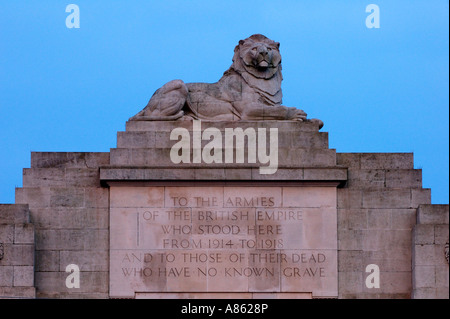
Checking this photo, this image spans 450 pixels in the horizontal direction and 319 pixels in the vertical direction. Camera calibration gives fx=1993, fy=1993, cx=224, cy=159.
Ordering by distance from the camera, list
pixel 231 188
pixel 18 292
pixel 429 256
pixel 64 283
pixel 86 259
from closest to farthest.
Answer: pixel 18 292
pixel 429 256
pixel 64 283
pixel 86 259
pixel 231 188

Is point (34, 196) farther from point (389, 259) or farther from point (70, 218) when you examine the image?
point (389, 259)

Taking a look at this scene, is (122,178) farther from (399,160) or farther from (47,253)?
(399,160)

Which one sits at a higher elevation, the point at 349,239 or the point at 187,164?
the point at 187,164

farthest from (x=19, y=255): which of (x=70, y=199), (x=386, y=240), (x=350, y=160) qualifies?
(x=386, y=240)

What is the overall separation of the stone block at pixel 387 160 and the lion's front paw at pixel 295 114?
183 centimetres

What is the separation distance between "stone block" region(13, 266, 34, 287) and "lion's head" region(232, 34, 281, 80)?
25.6 feet

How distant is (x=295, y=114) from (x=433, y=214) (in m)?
4.43

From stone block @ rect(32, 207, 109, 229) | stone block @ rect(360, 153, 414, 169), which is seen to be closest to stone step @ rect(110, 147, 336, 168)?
stone block @ rect(360, 153, 414, 169)

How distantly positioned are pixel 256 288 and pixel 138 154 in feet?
14.9

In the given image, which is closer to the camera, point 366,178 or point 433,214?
point 433,214

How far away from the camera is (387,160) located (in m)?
50.9

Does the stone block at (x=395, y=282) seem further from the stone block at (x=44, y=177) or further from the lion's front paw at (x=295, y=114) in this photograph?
the stone block at (x=44, y=177)

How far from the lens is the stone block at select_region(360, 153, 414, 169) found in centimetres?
5094

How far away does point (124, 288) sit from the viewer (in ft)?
164
